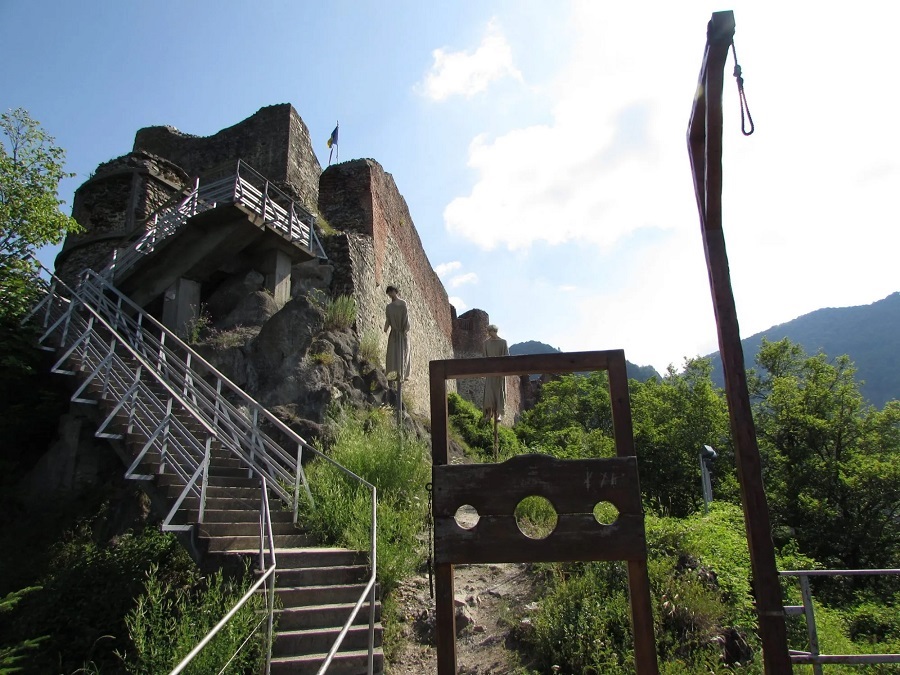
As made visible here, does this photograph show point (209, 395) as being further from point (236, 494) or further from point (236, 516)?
point (236, 516)

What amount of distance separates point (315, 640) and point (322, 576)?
2.59 ft

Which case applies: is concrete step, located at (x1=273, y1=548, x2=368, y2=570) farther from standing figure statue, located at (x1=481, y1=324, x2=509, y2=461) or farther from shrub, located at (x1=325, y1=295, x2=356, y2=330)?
shrub, located at (x1=325, y1=295, x2=356, y2=330)

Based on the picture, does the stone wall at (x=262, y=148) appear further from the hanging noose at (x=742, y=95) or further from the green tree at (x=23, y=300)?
Answer: the hanging noose at (x=742, y=95)

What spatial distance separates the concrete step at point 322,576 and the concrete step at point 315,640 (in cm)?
57

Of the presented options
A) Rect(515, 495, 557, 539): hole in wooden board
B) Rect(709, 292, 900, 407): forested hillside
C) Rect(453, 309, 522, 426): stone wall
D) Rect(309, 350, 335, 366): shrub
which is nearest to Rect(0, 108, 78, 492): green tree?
Rect(309, 350, 335, 366): shrub

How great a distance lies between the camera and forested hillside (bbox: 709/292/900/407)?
389 ft

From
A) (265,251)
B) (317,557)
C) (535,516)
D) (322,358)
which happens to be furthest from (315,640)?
(265,251)

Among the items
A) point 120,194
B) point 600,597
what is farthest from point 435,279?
point 600,597

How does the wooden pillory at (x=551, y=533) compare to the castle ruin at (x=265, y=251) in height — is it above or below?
below

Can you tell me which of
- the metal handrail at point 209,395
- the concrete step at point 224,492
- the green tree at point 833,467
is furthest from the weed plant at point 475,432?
the concrete step at point 224,492

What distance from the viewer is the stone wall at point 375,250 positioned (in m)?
15.0

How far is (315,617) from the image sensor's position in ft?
18.3

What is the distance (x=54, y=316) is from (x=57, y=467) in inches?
124

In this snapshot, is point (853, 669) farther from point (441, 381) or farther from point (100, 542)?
point (100, 542)
